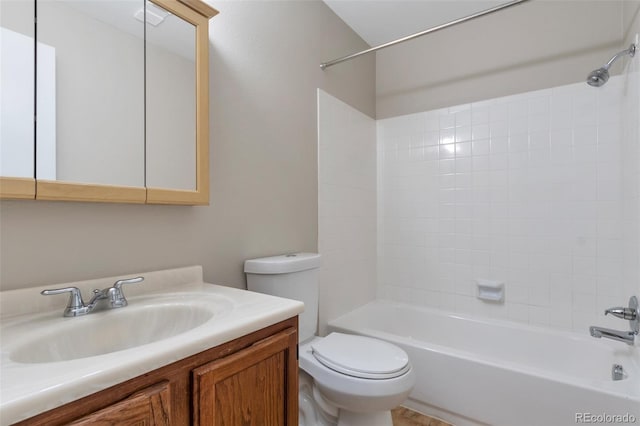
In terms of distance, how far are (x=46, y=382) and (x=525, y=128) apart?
8.34 feet

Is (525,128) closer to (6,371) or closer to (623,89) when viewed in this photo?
(623,89)

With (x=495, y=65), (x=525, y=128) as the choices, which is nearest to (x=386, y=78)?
(x=495, y=65)

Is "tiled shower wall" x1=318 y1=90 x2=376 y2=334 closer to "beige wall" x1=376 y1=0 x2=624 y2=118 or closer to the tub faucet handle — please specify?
"beige wall" x1=376 y1=0 x2=624 y2=118

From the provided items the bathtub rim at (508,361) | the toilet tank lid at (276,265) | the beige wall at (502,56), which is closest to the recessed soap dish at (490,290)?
the bathtub rim at (508,361)

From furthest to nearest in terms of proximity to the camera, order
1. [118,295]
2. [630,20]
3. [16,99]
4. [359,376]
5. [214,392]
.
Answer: [630,20] < [359,376] < [118,295] < [16,99] < [214,392]

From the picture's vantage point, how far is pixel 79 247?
0.97 m

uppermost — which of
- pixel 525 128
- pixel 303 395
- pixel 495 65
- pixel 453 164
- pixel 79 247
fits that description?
pixel 495 65

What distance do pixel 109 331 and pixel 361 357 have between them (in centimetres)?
99

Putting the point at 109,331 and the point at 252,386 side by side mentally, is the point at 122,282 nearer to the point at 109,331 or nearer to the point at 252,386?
the point at 109,331

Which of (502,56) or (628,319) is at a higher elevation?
(502,56)

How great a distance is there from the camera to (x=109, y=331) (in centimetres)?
90

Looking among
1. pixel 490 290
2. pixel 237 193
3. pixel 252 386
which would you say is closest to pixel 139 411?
pixel 252 386

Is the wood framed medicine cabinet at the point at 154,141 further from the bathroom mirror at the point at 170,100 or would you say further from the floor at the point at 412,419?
the floor at the point at 412,419

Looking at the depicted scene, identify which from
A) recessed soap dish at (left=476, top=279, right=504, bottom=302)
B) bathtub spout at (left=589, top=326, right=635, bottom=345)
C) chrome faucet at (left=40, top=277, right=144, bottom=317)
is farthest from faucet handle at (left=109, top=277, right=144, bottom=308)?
recessed soap dish at (left=476, top=279, right=504, bottom=302)
